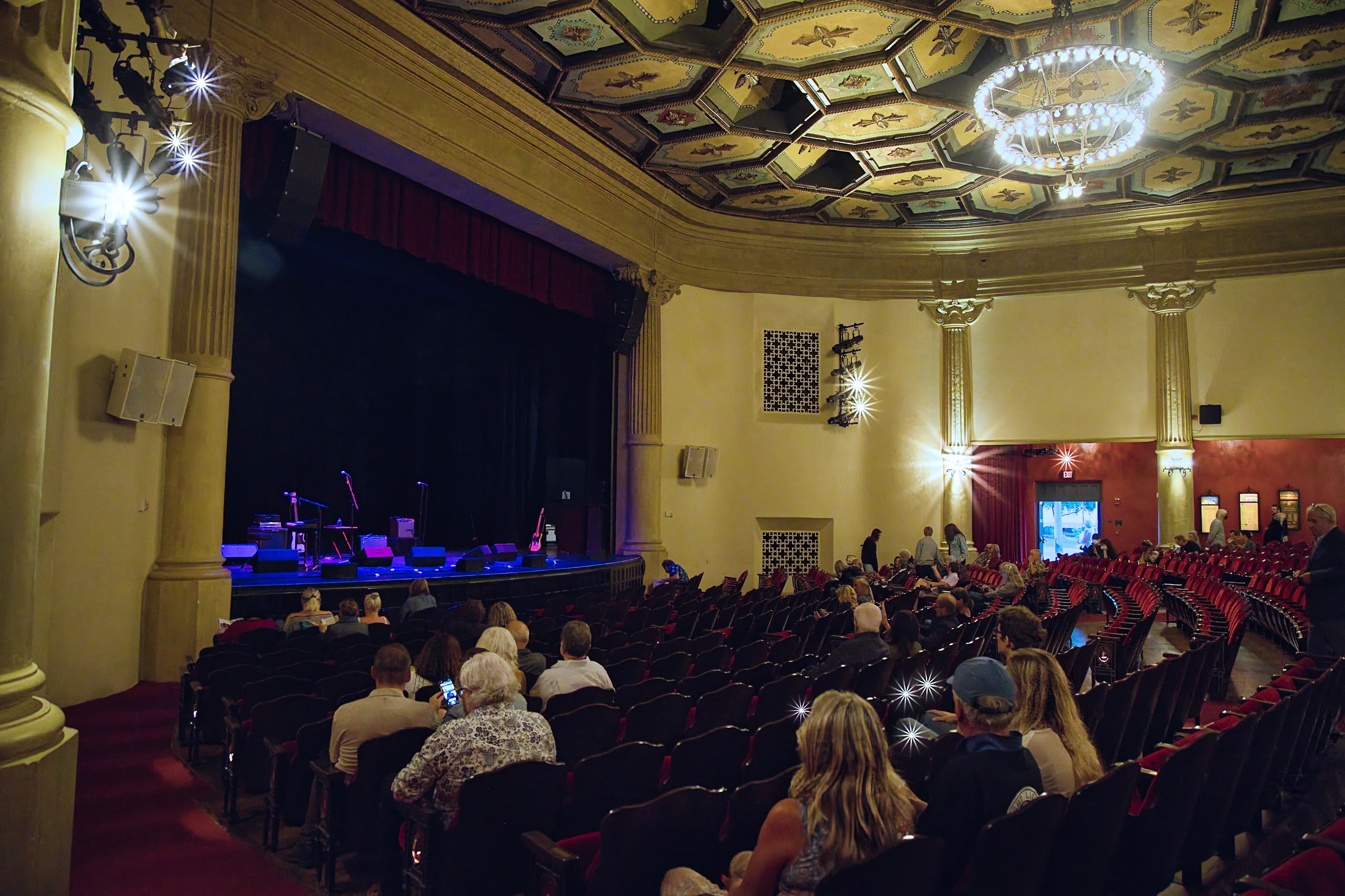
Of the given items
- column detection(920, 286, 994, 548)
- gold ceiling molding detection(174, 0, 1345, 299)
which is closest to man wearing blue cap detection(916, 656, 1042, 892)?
gold ceiling molding detection(174, 0, 1345, 299)

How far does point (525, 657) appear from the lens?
15.3 ft

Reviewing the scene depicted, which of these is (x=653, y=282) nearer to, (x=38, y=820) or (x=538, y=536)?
(x=538, y=536)

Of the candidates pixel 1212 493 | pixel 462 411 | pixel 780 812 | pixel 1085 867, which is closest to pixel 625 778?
pixel 780 812

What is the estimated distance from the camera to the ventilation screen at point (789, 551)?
15734mm

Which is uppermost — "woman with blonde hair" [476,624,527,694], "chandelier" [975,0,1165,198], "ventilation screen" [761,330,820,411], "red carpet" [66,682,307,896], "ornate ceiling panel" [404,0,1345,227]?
"ornate ceiling panel" [404,0,1345,227]

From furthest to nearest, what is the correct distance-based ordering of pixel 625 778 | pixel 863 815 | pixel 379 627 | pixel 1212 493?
pixel 1212 493
pixel 379 627
pixel 625 778
pixel 863 815

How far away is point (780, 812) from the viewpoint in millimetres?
2047

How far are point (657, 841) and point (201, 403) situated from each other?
21.3 ft

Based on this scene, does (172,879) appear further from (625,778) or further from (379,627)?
(379,627)

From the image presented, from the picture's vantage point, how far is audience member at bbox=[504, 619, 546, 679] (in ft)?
15.2

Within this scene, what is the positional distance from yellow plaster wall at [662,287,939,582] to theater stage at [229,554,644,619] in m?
2.70

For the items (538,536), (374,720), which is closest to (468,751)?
(374,720)

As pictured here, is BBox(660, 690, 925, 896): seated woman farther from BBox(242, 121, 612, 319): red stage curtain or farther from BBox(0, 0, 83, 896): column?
BBox(242, 121, 612, 319): red stage curtain

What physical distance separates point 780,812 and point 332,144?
9.49 metres
